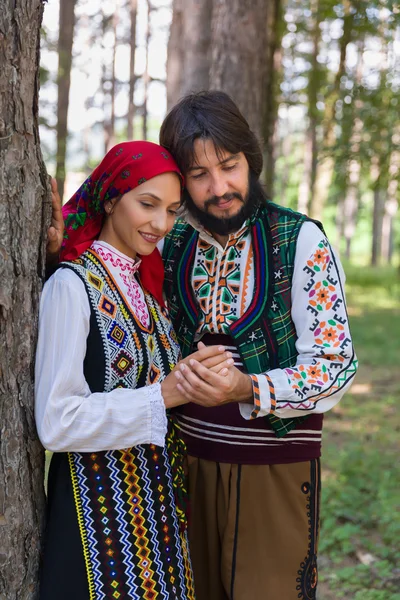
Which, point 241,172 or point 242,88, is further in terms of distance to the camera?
point 242,88

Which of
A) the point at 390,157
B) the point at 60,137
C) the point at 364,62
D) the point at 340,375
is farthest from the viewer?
the point at 364,62

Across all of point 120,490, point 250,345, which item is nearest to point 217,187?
point 250,345

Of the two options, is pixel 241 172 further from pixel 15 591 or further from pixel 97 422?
pixel 15 591

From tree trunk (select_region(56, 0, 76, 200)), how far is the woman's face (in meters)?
7.54

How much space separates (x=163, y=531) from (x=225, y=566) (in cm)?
50

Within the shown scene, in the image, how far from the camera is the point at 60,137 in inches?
385

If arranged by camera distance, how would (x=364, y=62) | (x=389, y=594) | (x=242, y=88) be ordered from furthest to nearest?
(x=364, y=62), (x=242, y=88), (x=389, y=594)

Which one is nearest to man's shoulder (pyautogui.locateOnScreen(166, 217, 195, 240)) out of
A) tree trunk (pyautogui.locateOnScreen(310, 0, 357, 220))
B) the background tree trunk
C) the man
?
the man

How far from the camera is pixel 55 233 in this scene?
85.2 inches

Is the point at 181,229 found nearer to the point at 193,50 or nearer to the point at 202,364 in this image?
the point at 202,364

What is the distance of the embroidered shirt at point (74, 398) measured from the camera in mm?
1899

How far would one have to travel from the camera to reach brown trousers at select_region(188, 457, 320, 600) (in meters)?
2.48

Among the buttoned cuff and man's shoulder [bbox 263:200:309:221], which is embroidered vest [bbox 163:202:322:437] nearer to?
man's shoulder [bbox 263:200:309:221]

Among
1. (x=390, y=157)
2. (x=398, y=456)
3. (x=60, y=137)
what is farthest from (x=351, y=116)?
(x=398, y=456)
